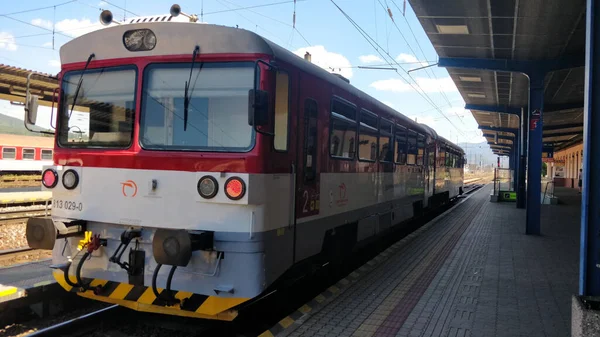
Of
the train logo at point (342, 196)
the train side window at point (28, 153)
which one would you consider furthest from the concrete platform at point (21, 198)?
the train logo at point (342, 196)

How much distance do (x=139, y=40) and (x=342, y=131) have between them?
3109 mm

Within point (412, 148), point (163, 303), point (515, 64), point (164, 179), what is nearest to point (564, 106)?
point (515, 64)

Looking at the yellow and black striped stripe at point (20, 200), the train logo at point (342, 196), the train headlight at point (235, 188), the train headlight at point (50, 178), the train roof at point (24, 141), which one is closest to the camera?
the train headlight at point (235, 188)

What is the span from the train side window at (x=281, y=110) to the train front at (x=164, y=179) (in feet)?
1.20

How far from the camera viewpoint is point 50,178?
210 inches

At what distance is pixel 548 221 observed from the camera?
1631cm

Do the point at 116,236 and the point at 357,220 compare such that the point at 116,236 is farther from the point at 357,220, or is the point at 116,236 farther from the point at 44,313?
the point at 357,220

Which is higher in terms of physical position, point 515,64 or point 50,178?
point 515,64

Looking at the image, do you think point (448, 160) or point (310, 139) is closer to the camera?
point (310, 139)

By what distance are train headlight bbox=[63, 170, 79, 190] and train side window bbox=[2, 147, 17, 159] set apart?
79.5 ft

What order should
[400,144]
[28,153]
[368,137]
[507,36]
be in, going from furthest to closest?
[28,153] → [507,36] → [400,144] → [368,137]

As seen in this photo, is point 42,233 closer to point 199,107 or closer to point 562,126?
point 199,107

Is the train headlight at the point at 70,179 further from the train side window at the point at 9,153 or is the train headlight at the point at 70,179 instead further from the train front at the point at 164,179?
the train side window at the point at 9,153

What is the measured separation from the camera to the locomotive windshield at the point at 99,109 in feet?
16.6
